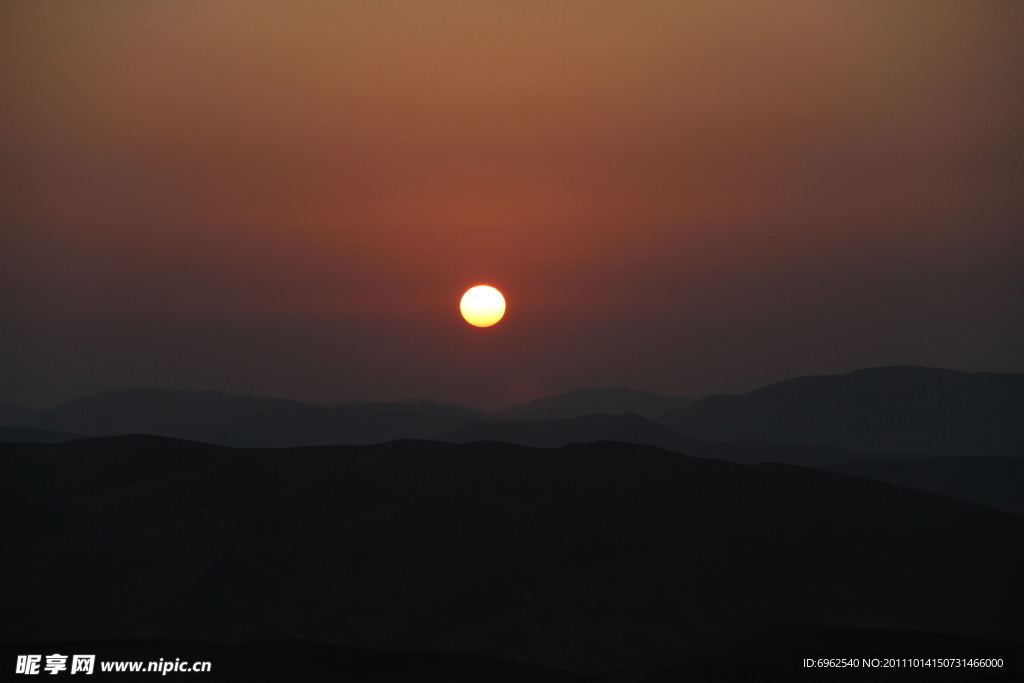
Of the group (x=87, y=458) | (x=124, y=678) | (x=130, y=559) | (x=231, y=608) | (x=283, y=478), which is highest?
(x=87, y=458)

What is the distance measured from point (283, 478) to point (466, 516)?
6940 millimetres

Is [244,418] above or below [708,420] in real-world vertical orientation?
above

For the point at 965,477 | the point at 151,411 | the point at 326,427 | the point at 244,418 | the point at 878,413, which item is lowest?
the point at 965,477

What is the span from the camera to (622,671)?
19.9 metres

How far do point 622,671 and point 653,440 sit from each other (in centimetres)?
6701

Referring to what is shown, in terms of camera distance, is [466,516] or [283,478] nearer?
[466,516]

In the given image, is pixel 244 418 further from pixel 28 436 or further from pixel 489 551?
pixel 489 551

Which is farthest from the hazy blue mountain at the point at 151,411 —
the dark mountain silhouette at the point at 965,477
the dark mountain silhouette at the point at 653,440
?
the dark mountain silhouette at the point at 965,477

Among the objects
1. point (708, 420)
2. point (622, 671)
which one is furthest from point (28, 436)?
point (622, 671)

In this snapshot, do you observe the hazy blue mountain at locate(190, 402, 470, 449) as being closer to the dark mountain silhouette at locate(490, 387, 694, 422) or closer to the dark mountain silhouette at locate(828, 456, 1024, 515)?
the dark mountain silhouette at locate(490, 387, 694, 422)

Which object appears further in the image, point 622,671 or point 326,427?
point 326,427

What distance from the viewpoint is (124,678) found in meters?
18.9

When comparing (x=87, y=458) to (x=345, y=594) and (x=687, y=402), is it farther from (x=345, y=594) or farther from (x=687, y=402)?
(x=687, y=402)

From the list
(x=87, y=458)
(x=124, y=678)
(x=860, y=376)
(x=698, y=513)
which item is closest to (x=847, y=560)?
(x=698, y=513)
